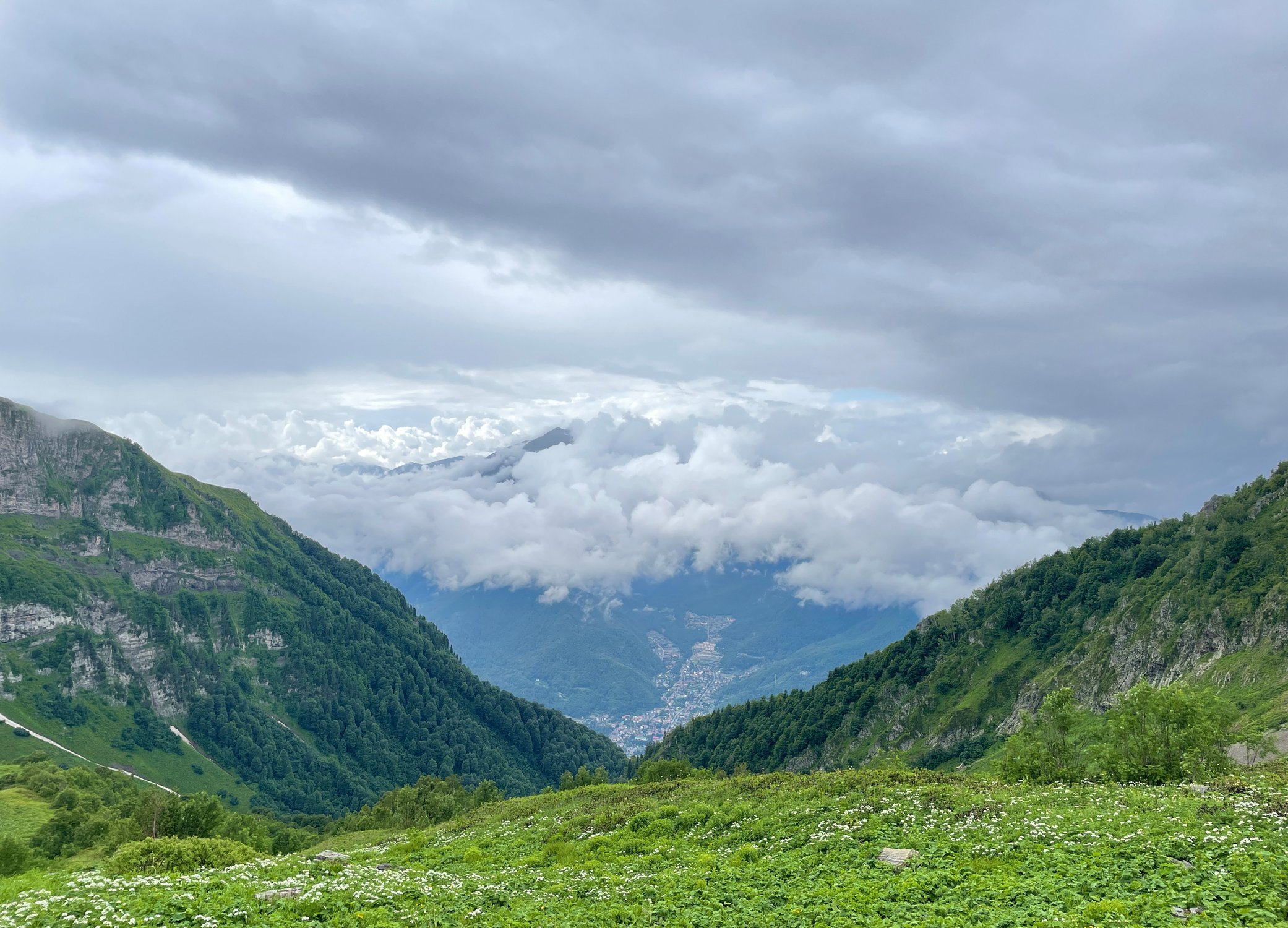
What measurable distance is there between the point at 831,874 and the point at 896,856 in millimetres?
2937

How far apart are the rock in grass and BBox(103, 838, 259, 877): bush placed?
34014mm

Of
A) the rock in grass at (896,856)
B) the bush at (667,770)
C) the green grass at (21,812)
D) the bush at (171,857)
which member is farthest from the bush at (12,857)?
the rock in grass at (896,856)

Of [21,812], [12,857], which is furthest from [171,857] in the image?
[21,812]

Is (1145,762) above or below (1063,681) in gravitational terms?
above

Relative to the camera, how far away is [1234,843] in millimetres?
27078

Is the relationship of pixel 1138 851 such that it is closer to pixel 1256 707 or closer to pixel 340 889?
pixel 340 889

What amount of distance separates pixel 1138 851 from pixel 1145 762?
32751 millimetres

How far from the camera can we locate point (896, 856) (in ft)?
104

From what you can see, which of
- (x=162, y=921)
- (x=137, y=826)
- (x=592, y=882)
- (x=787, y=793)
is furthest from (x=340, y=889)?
(x=137, y=826)

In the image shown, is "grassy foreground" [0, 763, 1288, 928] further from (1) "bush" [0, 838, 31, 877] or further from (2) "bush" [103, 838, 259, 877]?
(1) "bush" [0, 838, 31, 877]

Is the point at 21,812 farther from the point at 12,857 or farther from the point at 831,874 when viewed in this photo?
the point at 831,874

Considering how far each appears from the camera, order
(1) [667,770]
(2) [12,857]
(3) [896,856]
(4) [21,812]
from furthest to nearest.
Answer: (4) [21,812] → (1) [667,770] → (2) [12,857] → (3) [896,856]

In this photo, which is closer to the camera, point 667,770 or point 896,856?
point 896,856

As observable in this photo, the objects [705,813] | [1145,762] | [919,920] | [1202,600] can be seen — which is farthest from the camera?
[1202,600]
